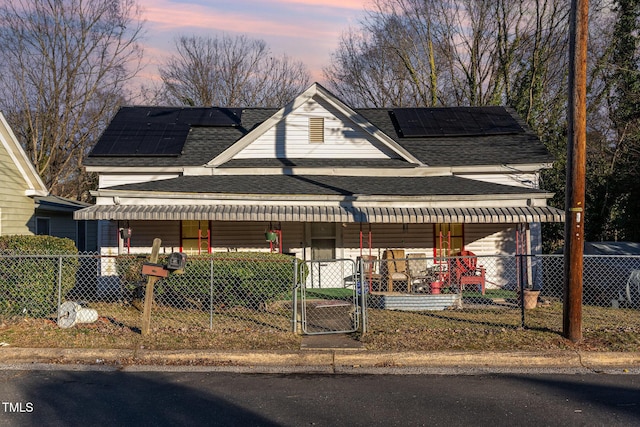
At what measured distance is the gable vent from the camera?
17.3m

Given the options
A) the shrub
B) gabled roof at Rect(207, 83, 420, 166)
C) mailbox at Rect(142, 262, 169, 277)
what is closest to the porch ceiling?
gabled roof at Rect(207, 83, 420, 166)

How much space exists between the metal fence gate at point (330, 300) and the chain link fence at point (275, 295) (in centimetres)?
3

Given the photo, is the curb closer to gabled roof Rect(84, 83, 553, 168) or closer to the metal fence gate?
the metal fence gate

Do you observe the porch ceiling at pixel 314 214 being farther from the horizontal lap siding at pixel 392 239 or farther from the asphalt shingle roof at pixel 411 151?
the asphalt shingle roof at pixel 411 151

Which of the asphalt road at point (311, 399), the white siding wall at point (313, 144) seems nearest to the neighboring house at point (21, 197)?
the white siding wall at point (313, 144)

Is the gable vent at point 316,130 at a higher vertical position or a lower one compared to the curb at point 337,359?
higher

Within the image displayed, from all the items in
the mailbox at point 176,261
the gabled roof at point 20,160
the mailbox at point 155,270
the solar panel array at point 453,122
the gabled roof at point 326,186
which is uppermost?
the solar panel array at point 453,122

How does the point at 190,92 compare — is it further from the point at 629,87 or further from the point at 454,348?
the point at 454,348

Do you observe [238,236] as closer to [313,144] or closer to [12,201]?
[313,144]

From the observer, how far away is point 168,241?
613 inches

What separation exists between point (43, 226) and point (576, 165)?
1534 centimetres

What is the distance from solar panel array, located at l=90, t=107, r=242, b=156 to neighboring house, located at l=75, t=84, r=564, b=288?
2.6 inches

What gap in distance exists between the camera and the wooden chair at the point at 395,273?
13533mm

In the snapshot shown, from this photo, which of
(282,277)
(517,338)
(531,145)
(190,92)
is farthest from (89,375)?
(190,92)
